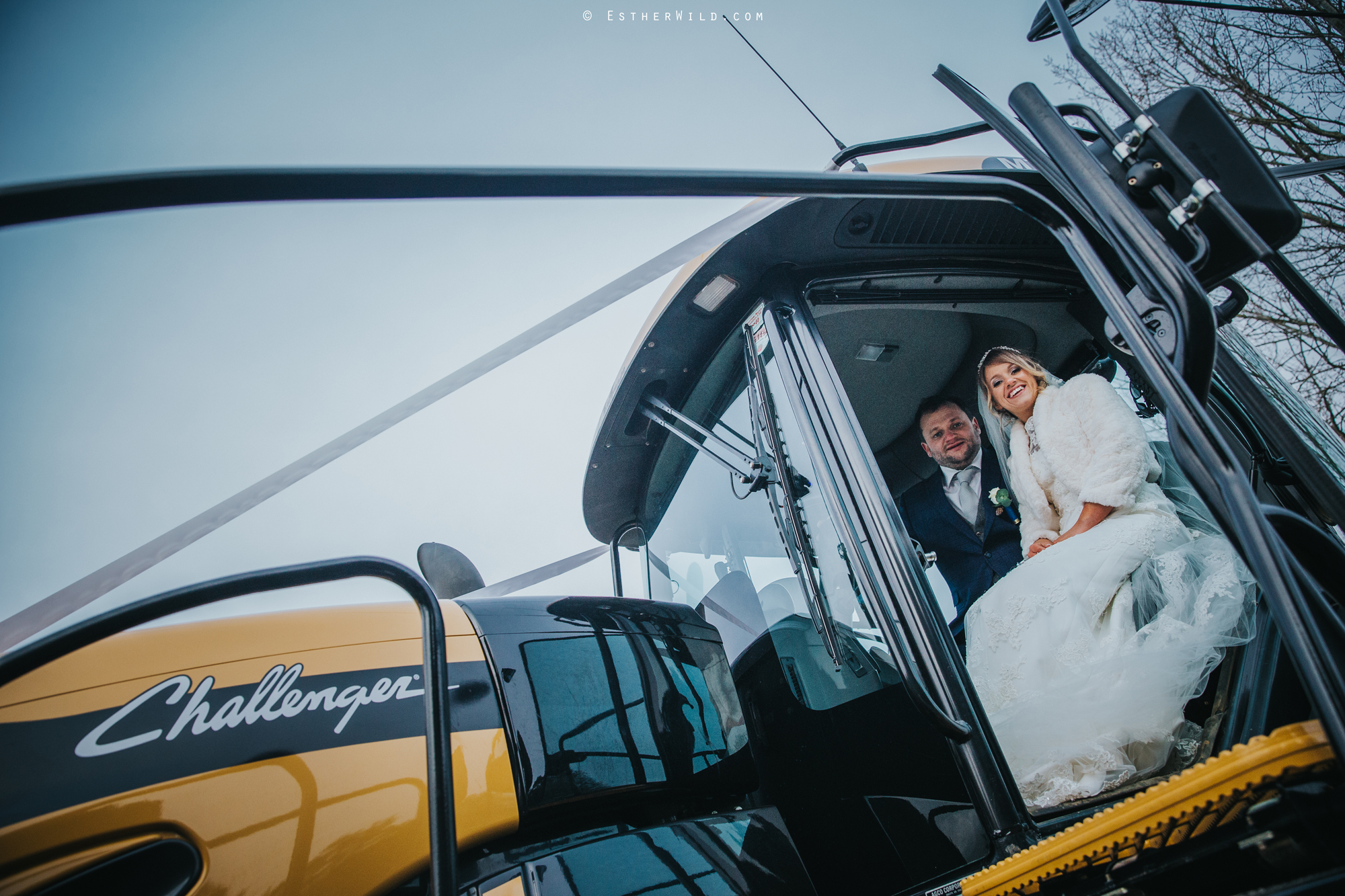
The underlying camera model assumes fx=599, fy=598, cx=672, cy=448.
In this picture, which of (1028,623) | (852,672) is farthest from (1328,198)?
(852,672)

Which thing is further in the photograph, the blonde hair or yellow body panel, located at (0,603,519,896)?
the blonde hair

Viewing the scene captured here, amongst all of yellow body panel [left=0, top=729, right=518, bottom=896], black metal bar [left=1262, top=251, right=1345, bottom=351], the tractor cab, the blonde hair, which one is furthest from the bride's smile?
yellow body panel [left=0, top=729, right=518, bottom=896]

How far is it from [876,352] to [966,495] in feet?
2.22

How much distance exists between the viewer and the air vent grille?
1742 millimetres

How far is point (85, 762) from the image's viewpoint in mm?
842

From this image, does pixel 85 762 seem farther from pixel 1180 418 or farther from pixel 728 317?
pixel 728 317

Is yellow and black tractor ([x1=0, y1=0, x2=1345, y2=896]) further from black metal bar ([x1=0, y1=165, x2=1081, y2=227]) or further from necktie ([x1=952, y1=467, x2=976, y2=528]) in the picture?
necktie ([x1=952, y1=467, x2=976, y2=528])

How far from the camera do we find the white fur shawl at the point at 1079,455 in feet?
5.73

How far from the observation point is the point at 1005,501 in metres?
2.22

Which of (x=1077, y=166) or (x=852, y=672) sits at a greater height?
(x=1077, y=166)

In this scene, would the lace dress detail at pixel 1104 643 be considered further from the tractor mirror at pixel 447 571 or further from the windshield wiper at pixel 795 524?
the tractor mirror at pixel 447 571

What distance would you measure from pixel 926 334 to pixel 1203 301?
1760 mm

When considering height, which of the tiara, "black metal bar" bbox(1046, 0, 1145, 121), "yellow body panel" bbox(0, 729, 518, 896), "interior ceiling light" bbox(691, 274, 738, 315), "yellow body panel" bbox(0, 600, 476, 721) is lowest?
"yellow body panel" bbox(0, 729, 518, 896)

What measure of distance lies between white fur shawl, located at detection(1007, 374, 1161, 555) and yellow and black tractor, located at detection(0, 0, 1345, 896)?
0.20 meters
